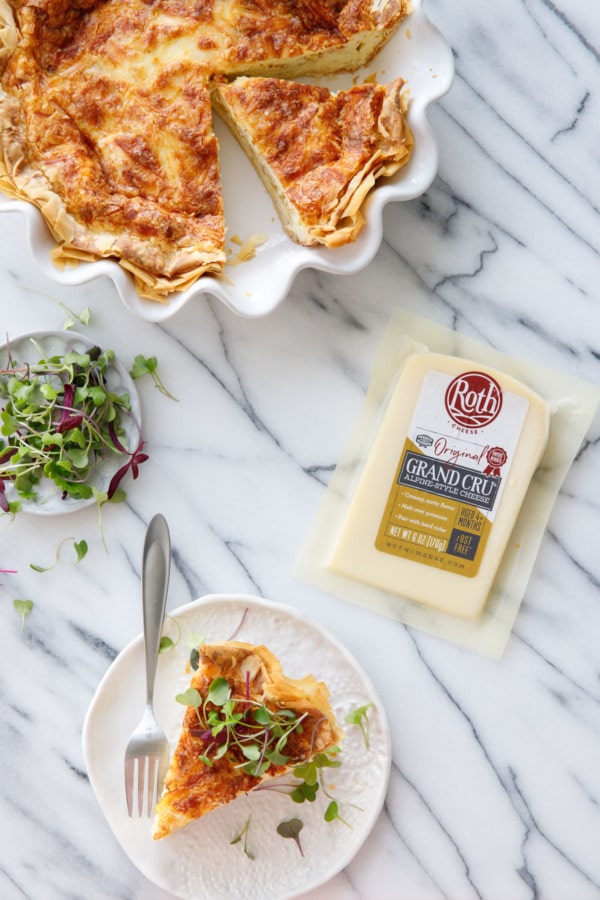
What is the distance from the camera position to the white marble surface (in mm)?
1963

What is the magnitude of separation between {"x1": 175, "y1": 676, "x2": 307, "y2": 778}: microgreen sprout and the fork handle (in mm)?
124

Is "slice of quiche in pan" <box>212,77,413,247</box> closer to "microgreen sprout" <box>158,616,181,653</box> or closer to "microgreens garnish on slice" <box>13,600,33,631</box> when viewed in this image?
"microgreen sprout" <box>158,616,181,653</box>

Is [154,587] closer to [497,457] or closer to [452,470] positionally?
[452,470]

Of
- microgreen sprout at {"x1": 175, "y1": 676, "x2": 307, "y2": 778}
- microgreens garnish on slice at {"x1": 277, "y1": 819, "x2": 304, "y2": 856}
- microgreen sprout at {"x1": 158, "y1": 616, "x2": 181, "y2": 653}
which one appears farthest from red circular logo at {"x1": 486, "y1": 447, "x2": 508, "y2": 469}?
microgreens garnish on slice at {"x1": 277, "y1": 819, "x2": 304, "y2": 856}

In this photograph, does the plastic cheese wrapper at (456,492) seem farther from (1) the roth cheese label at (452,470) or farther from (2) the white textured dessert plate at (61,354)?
(2) the white textured dessert plate at (61,354)

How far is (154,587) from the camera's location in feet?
6.18

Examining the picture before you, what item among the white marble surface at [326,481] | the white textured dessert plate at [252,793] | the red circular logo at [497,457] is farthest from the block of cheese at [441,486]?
the white textured dessert plate at [252,793]

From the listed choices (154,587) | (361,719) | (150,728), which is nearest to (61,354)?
(154,587)

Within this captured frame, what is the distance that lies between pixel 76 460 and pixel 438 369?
88 centimetres

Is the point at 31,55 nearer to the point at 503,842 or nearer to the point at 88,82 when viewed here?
the point at 88,82

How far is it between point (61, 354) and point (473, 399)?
3.25 feet

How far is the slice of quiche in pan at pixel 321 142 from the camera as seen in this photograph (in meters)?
1.71

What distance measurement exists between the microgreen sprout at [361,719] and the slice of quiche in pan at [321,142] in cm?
104

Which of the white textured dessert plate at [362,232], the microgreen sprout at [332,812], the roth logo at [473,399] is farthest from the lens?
the roth logo at [473,399]
